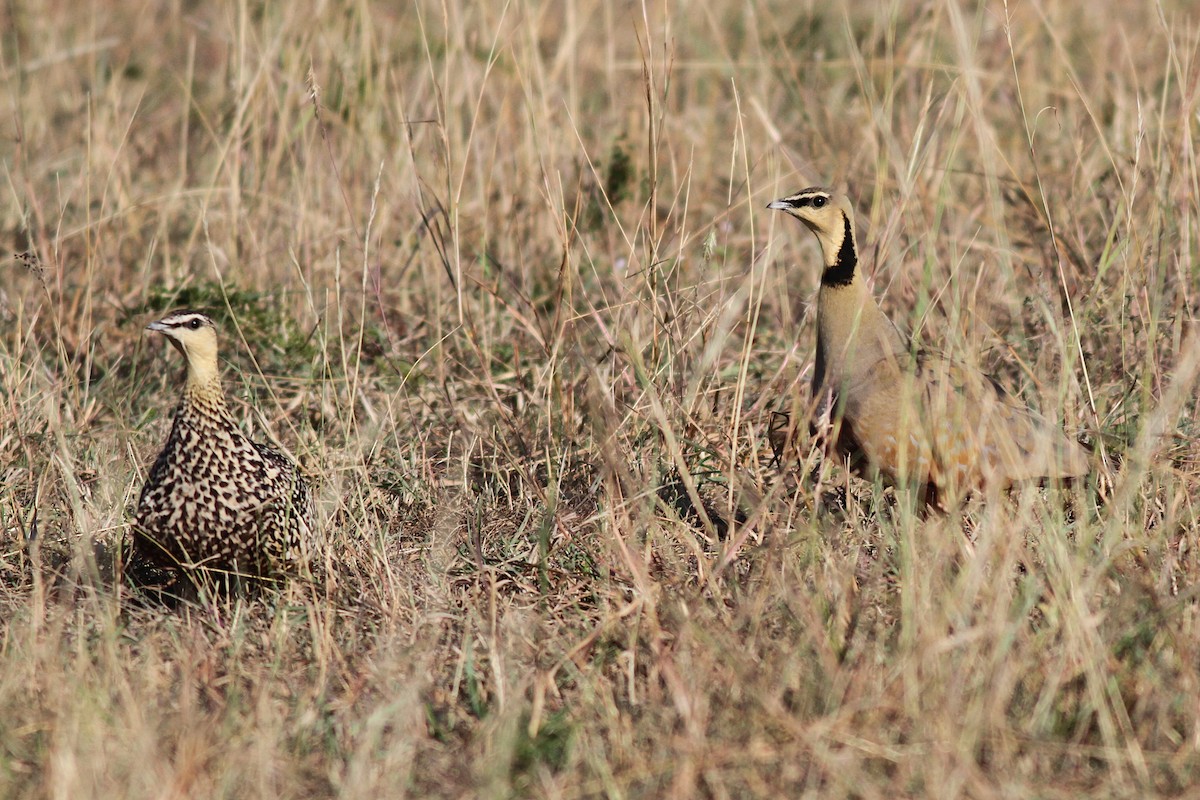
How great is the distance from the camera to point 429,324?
228 inches

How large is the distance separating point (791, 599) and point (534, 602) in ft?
2.83

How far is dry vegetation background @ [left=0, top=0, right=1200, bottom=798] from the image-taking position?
3180 mm

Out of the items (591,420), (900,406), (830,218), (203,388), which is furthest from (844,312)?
(203,388)

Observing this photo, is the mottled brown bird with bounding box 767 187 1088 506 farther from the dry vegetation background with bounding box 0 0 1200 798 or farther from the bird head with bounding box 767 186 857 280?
the dry vegetation background with bounding box 0 0 1200 798

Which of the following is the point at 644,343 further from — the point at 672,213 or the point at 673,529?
the point at 673,529

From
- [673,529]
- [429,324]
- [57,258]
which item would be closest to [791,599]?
[673,529]

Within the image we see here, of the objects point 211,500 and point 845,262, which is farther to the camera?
point 845,262

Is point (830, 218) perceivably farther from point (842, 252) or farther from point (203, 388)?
point (203, 388)

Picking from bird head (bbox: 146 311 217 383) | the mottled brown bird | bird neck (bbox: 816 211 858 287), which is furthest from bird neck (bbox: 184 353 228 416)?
bird neck (bbox: 816 211 858 287)

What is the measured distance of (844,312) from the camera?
15.1 feet

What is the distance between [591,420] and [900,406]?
3.12ft

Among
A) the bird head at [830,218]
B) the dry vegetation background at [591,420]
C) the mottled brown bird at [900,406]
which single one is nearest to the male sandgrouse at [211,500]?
the dry vegetation background at [591,420]

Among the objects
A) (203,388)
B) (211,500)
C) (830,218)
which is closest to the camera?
(211,500)

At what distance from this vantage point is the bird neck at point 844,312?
14.9 ft
